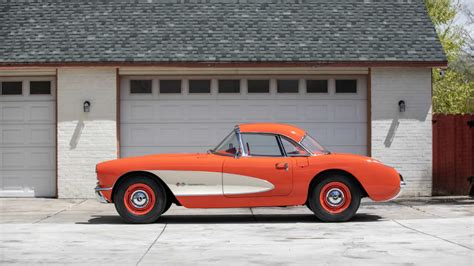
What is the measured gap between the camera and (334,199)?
43.9 feet

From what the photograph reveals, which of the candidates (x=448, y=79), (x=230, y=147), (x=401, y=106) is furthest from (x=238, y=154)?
(x=448, y=79)

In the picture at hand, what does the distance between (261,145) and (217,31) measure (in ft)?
21.1

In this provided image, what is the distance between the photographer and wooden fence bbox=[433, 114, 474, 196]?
19.3 metres

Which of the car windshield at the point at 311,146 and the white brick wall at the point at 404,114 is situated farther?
the white brick wall at the point at 404,114

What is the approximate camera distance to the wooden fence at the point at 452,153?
63.4 ft

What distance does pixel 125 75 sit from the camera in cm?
1916

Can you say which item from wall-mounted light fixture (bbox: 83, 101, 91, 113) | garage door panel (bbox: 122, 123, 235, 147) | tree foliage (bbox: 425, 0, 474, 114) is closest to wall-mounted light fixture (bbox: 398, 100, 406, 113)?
garage door panel (bbox: 122, 123, 235, 147)

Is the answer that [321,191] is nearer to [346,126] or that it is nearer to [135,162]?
[135,162]

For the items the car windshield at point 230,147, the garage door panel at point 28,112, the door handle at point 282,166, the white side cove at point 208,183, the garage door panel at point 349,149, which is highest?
the garage door panel at point 28,112

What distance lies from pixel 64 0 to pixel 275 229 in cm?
1008

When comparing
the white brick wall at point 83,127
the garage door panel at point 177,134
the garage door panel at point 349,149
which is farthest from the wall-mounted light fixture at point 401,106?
the white brick wall at point 83,127

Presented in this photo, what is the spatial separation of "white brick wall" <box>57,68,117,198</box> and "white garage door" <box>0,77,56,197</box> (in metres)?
0.42

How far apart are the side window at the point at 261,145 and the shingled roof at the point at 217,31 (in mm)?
5135

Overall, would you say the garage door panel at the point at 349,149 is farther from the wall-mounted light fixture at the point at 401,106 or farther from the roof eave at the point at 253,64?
the roof eave at the point at 253,64
